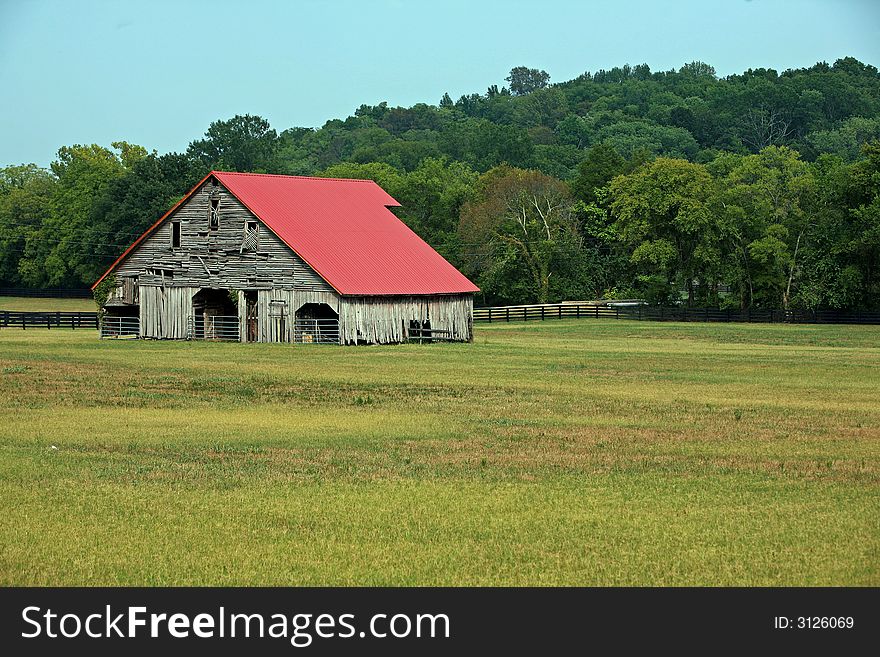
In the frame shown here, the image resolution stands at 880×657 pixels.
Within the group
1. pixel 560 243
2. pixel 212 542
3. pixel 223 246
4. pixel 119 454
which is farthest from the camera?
pixel 560 243

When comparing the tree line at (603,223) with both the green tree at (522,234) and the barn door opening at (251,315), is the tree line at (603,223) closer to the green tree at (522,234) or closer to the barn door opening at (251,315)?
the green tree at (522,234)

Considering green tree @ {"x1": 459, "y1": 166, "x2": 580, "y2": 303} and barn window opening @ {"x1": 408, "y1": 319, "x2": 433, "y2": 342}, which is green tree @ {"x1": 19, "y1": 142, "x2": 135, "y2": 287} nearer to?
green tree @ {"x1": 459, "y1": 166, "x2": 580, "y2": 303}

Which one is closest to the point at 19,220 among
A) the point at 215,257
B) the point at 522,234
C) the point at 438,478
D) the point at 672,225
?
the point at 522,234

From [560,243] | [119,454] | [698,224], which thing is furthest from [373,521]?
[560,243]

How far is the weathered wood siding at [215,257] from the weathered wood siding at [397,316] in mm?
1593

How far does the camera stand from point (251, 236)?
59438mm

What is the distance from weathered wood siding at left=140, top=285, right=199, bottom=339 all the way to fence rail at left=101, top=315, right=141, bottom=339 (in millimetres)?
1282

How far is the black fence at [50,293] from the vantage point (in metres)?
127

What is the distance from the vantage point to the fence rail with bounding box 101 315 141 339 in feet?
208

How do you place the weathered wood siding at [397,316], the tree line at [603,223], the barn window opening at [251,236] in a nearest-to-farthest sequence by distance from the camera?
the weathered wood siding at [397,316]
the barn window opening at [251,236]
the tree line at [603,223]

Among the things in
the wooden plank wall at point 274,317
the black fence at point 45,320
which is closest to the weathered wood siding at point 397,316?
the wooden plank wall at point 274,317
